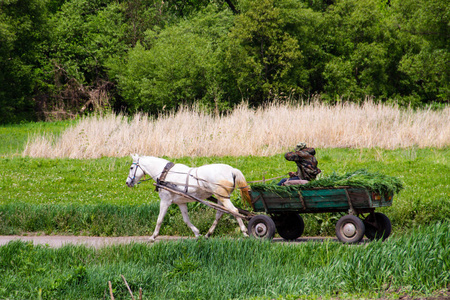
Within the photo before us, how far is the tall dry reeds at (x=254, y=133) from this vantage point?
20719 millimetres

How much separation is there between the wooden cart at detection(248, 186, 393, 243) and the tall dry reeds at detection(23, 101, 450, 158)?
10.3 metres

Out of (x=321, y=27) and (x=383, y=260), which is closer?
(x=383, y=260)

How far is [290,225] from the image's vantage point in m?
10.6

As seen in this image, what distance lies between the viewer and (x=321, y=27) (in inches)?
1543

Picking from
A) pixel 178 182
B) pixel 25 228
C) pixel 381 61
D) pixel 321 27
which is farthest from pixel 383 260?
pixel 321 27

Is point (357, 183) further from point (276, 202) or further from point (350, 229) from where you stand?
point (276, 202)

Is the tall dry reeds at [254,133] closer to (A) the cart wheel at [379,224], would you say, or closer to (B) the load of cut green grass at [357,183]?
(A) the cart wheel at [379,224]

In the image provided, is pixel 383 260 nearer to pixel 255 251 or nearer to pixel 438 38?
pixel 255 251

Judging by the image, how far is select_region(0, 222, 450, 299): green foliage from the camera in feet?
21.7

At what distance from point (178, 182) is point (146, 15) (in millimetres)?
39010

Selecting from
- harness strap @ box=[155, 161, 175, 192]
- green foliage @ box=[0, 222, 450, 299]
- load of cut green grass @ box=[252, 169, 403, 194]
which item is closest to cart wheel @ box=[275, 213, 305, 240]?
load of cut green grass @ box=[252, 169, 403, 194]

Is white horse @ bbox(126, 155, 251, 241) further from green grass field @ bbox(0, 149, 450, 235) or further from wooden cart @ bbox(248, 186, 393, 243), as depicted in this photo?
green grass field @ bbox(0, 149, 450, 235)

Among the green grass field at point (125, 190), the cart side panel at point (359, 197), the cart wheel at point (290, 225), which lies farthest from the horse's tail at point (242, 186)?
the cart side panel at point (359, 197)

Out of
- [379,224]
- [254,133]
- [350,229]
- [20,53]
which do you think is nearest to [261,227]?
[350,229]
